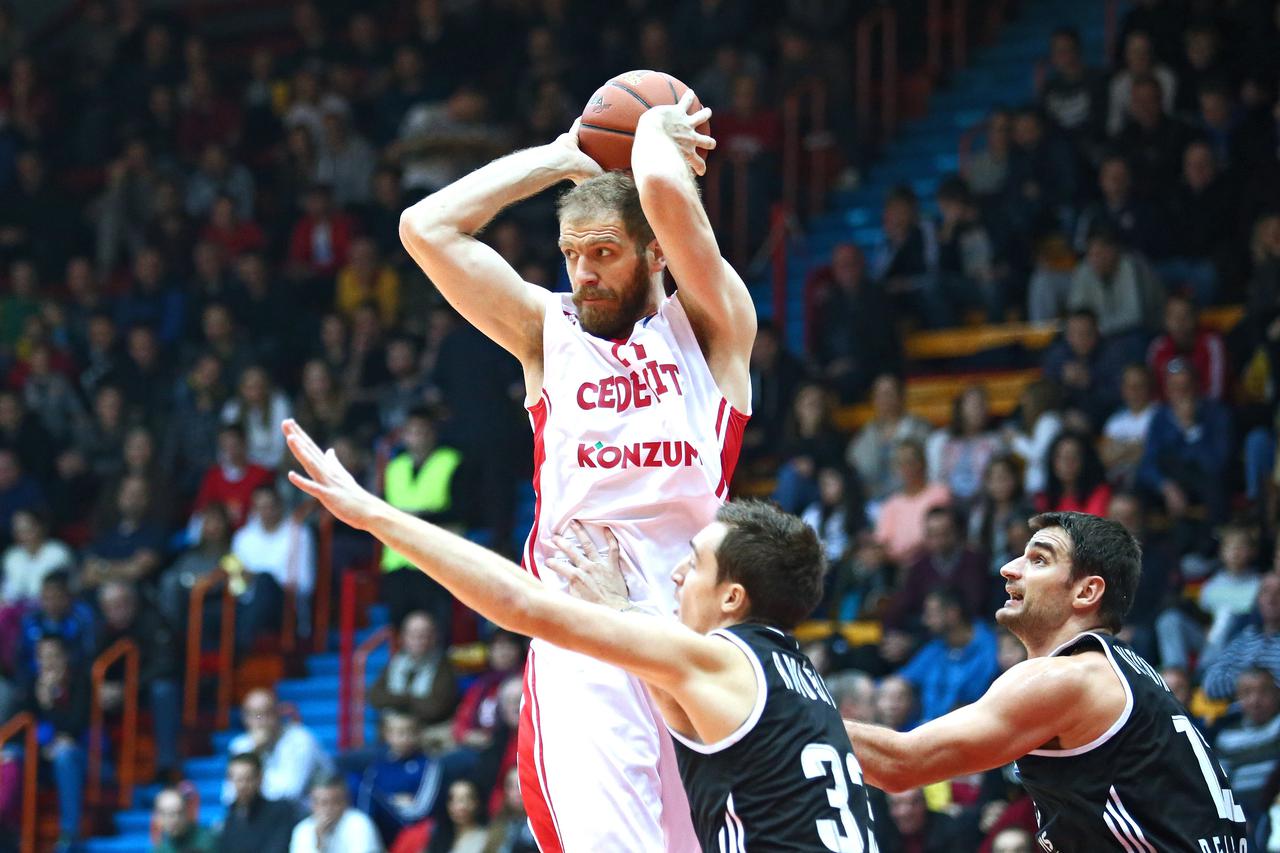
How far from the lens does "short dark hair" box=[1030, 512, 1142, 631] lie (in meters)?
5.40

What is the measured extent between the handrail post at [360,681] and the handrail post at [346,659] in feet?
0.22

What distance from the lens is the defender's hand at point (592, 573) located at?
5086 millimetres

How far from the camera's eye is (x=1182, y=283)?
1444 centimetres

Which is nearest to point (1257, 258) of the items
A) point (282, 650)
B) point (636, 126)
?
point (282, 650)

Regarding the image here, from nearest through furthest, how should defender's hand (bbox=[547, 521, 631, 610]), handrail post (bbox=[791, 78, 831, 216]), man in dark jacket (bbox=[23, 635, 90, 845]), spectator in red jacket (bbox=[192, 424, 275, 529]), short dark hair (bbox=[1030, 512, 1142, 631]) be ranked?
defender's hand (bbox=[547, 521, 631, 610]), short dark hair (bbox=[1030, 512, 1142, 631]), man in dark jacket (bbox=[23, 635, 90, 845]), spectator in red jacket (bbox=[192, 424, 275, 529]), handrail post (bbox=[791, 78, 831, 216])

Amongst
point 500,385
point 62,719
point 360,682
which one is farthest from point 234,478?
point 500,385

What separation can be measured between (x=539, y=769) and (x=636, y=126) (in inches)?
72.9

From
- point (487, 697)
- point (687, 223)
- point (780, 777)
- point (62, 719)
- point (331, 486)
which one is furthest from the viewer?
point (62, 719)

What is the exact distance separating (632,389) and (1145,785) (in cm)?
173

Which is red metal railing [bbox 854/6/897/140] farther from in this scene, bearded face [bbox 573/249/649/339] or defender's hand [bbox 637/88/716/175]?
bearded face [bbox 573/249/649/339]

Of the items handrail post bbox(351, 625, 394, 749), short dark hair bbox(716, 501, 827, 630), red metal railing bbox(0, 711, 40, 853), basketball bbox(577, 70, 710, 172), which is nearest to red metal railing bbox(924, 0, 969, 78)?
handrail post bbox(351, 625, 394, 749)

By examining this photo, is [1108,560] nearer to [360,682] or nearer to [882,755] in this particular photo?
[882,755]

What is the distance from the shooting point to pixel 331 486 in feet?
14.4

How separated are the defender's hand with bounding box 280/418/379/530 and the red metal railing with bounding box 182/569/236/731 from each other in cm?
1094
